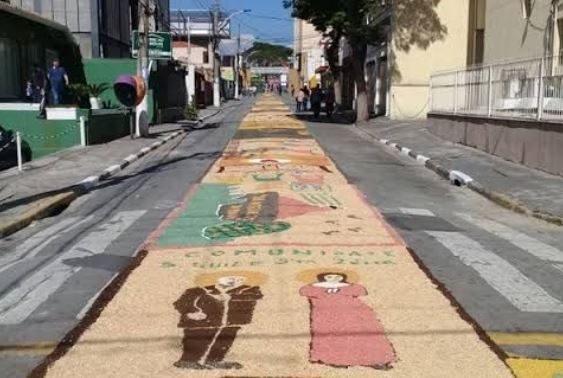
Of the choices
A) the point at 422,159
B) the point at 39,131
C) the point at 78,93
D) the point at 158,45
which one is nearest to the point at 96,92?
the point at 78,93

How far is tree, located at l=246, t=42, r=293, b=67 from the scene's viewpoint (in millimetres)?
186125

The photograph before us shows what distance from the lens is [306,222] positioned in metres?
9.55

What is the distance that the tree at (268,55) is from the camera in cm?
18612

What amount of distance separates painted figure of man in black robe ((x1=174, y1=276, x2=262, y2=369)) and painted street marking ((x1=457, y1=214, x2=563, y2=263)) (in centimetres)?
357

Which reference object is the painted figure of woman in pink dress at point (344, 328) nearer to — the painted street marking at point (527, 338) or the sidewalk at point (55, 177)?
the painted street marking at point (527, 338)

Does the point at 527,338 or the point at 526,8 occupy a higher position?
the point at 526,8

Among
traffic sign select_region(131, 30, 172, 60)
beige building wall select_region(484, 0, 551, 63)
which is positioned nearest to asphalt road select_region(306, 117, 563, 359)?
beige building wall select_region(484, 0, 551, 63)

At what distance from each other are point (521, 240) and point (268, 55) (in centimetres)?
18271

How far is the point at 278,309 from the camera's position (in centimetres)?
595

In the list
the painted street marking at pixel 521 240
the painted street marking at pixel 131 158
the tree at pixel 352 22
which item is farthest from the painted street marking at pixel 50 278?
the tree at pixel 352 22

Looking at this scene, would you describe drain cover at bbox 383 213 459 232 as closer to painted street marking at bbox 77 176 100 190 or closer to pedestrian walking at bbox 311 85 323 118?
painted street marking at bbox 77 176 100 190

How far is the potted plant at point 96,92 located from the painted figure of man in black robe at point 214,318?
22935 millimetres

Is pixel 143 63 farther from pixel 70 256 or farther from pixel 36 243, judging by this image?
pixel 70 256

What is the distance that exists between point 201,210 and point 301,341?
5.69 metres
